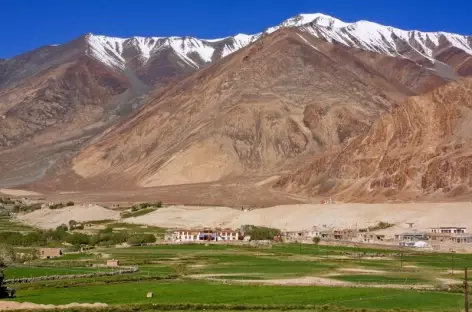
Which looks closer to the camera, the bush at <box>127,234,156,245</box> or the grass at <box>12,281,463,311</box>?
the grass at <box>12,281,463,311</box>

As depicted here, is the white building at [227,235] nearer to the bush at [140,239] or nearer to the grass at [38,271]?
the bush at [140,239]

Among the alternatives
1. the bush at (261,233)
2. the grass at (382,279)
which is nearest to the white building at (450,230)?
the bush at (261,233)

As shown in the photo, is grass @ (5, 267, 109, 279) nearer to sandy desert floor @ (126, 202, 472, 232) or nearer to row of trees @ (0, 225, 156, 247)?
row of trees @ (0, 225, 156, 247)

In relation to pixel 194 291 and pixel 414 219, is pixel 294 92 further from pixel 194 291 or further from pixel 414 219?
pixel 194 291

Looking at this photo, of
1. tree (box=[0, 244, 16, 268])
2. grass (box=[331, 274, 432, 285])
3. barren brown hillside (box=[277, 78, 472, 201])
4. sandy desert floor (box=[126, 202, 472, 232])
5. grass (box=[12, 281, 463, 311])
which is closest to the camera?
grass (box=[12, 281, 463, 311])

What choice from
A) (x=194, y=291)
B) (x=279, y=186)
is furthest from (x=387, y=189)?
(x=194, y=291)

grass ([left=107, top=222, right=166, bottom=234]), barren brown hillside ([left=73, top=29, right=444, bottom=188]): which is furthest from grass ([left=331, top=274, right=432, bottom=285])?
barren brown hillside ([left=73, top=29, right=444, bottom=188])

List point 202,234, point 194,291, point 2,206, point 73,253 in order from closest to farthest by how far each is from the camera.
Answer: point 194,291 → point 73,253 → point 202,234 → point 2,206
